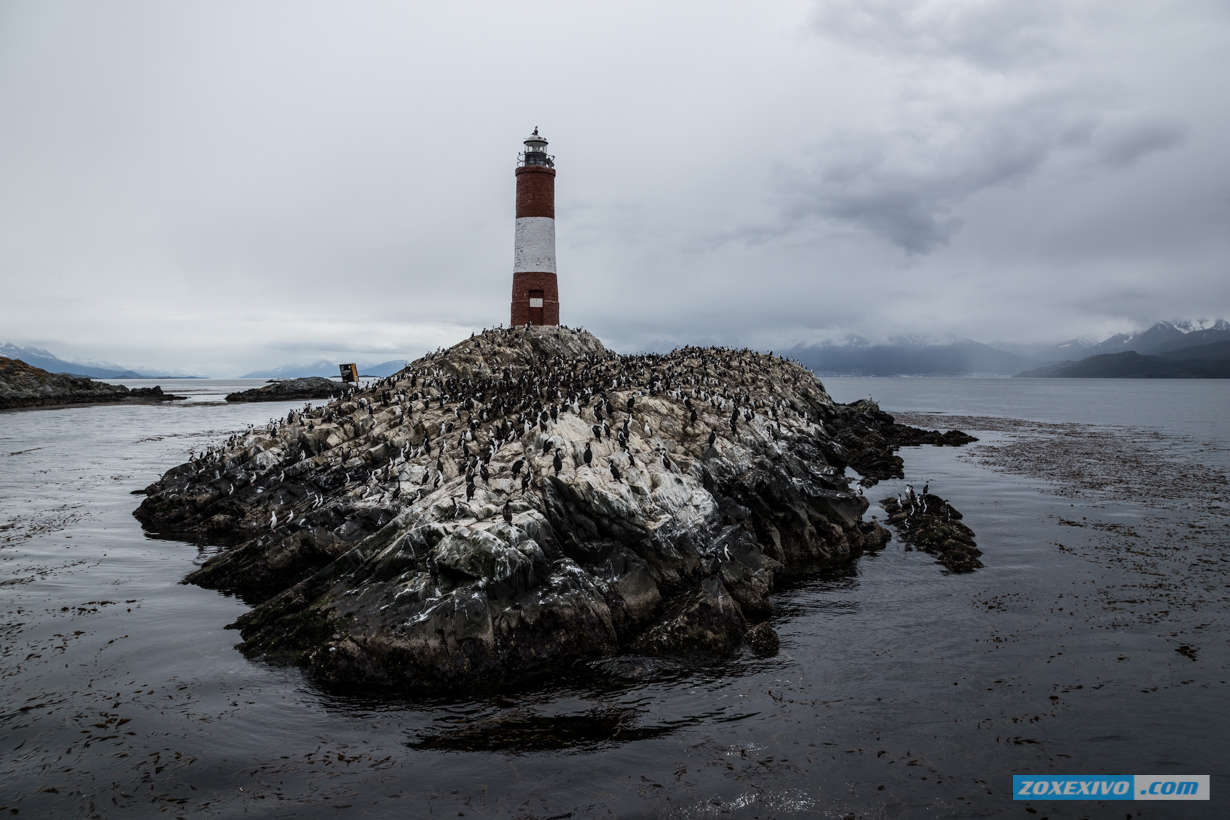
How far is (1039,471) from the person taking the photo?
136 ft

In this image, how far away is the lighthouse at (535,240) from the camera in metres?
43.7

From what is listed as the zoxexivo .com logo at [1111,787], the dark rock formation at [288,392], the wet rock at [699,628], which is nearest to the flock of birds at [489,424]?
the wet rock at [699,628]

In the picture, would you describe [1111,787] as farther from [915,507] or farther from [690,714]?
[915,507]

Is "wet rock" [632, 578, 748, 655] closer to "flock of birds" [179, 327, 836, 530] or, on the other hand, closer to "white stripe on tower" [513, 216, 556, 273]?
"flock of birds" [179, 327, 836, 530]

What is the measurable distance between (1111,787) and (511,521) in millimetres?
13488

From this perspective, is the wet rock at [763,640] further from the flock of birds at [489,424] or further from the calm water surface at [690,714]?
the flock of birds at [489,424]

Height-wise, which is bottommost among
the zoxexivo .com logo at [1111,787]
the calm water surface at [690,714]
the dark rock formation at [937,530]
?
the zoxexivo .com logo at [1111,787]

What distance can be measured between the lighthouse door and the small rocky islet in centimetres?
914

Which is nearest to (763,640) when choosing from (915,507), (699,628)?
(699,628)

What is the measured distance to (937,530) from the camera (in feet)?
83.7

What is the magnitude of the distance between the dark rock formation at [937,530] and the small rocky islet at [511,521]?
1.63 m

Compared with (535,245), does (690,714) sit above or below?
below

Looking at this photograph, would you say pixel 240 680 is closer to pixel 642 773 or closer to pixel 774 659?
pixel 642 773

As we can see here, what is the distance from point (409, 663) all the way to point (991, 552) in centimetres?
2112
